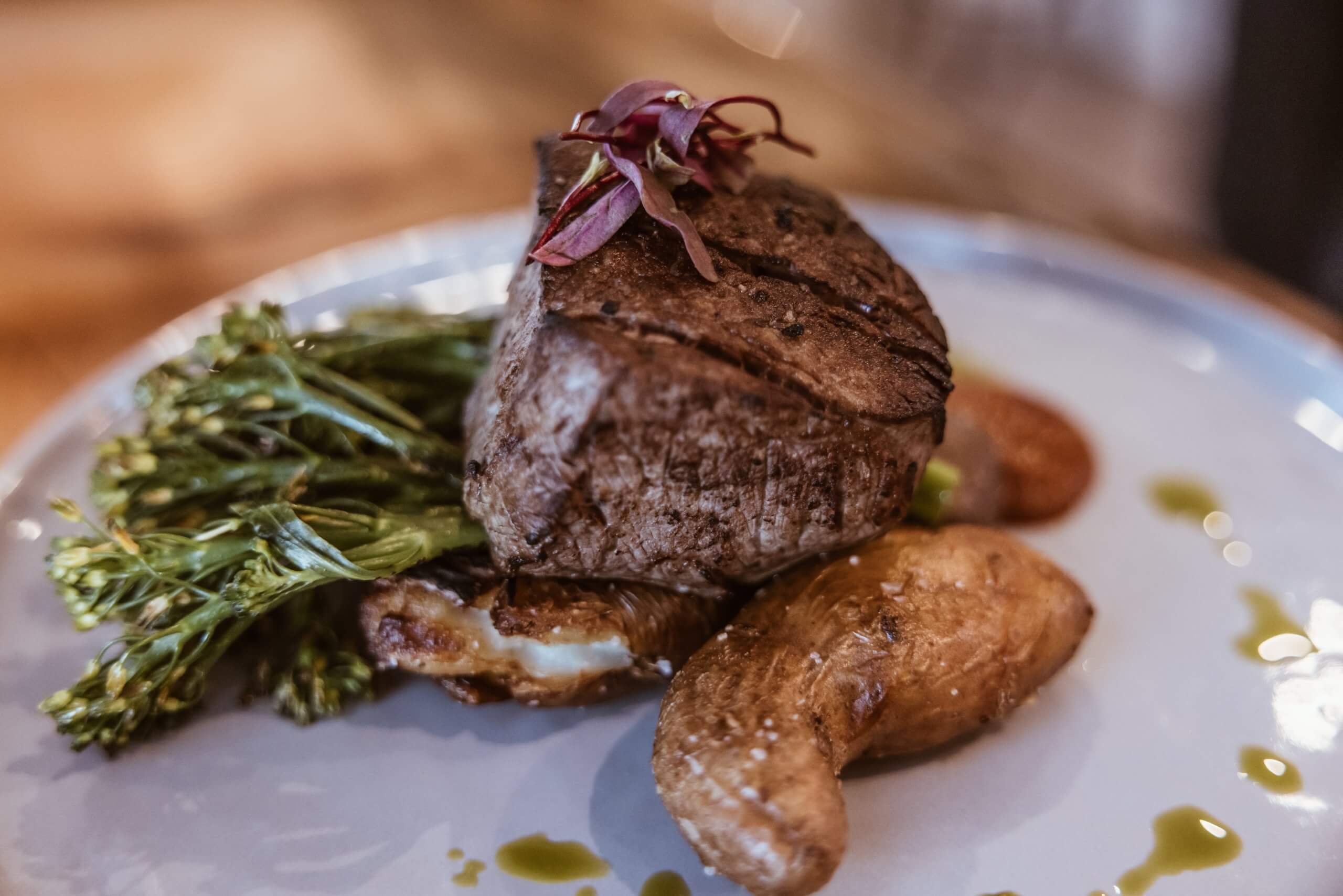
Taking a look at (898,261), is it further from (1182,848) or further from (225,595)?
(225,595)

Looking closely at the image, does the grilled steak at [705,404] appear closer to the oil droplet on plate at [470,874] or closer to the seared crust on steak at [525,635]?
the seared crust on steak at [525,635]

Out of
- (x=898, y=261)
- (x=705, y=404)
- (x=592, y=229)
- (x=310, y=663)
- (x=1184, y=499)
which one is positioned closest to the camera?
(x=705, y=404)

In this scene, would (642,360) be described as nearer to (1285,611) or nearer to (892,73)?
(1285,611)

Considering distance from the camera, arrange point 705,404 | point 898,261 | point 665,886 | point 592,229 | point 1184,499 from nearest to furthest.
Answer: point 705,404 < point 665,886 < point 592,229 < point 1184,499 < point 898,261

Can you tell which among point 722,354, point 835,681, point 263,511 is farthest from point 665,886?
point 263,511

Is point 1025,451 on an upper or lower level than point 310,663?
upper

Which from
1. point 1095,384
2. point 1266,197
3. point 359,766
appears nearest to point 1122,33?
point 1266,197

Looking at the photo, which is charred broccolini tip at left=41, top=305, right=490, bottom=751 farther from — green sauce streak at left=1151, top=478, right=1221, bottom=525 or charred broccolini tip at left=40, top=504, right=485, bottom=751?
green sauce streak at left=1151, top=478, right=1221, bottom=525
